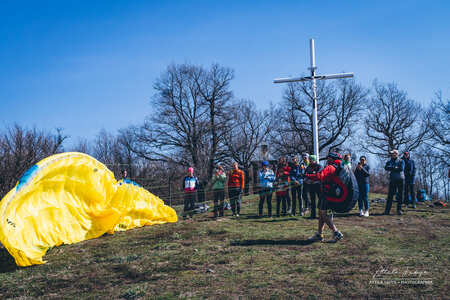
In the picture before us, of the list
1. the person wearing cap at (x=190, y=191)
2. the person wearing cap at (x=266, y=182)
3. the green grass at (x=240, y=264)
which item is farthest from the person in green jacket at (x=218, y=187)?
the green grass at (x=240, y=264)

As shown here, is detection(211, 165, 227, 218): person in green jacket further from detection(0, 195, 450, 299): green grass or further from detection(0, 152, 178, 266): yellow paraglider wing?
detection(0, 195, 450, 299): green grass

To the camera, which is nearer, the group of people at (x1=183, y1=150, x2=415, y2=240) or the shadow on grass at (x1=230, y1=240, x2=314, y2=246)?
the shadow on grass at (x1=230, y1=240, x2=314, y2=246)

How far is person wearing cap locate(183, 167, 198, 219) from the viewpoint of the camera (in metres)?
13.2

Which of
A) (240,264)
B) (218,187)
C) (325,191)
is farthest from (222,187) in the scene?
(240,264)

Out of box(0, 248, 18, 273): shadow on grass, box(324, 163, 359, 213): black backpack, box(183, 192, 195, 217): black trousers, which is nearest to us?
box(0, 248, 18, 273): shadow on grass

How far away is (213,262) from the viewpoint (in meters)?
6.55

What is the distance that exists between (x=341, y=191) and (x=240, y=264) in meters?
2.85

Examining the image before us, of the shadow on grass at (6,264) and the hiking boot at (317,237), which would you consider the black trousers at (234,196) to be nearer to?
the hiking boot at (317,237)

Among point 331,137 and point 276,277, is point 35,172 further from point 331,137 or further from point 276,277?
point 331,137

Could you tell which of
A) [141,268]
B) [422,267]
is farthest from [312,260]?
[141,268]

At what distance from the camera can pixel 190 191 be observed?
13250 millimetres

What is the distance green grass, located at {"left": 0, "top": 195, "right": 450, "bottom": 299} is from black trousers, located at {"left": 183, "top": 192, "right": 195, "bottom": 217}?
11.8 ft

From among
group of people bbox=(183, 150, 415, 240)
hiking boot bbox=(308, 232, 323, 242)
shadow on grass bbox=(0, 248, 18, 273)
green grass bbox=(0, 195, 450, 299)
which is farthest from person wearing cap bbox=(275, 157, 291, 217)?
shadow on grass bbox=(0, 248, 18, 273)

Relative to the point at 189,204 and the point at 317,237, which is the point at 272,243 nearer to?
the point at 317,237
